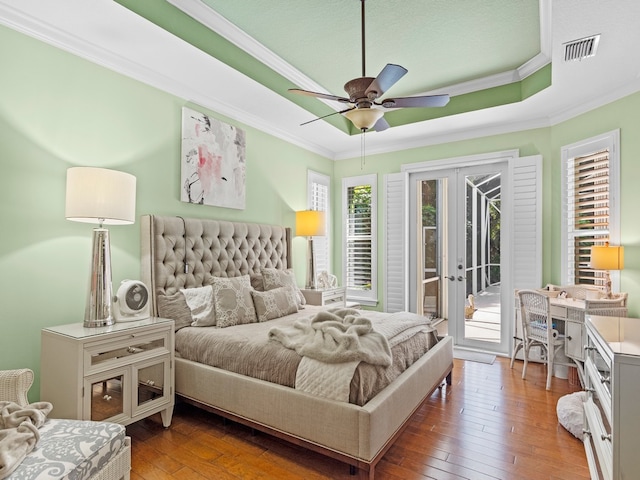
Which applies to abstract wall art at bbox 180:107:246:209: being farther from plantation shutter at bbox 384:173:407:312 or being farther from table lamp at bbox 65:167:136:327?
plantation shutter at bbox 384:173:407:312

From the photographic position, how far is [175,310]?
2990 millimetres

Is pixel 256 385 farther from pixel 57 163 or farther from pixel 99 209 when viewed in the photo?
pixel 57 163

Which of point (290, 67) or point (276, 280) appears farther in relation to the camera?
point (276, 280)

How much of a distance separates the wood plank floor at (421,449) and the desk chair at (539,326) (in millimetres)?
544

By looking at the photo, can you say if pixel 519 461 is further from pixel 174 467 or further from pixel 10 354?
pixel 10 354

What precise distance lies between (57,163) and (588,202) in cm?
470

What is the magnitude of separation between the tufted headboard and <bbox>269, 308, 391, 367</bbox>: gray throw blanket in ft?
3.84

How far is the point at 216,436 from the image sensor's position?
2.50 metres

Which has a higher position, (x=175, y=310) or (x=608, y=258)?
(x=608, y=258)

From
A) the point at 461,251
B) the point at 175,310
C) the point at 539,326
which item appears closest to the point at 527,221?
the point at 461,251

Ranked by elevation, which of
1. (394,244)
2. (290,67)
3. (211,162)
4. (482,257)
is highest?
(290,67)

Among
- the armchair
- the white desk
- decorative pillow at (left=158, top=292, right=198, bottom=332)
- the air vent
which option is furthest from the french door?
the armchair

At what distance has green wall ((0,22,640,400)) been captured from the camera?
2281 mm

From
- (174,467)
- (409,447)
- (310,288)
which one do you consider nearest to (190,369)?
(174,467)
